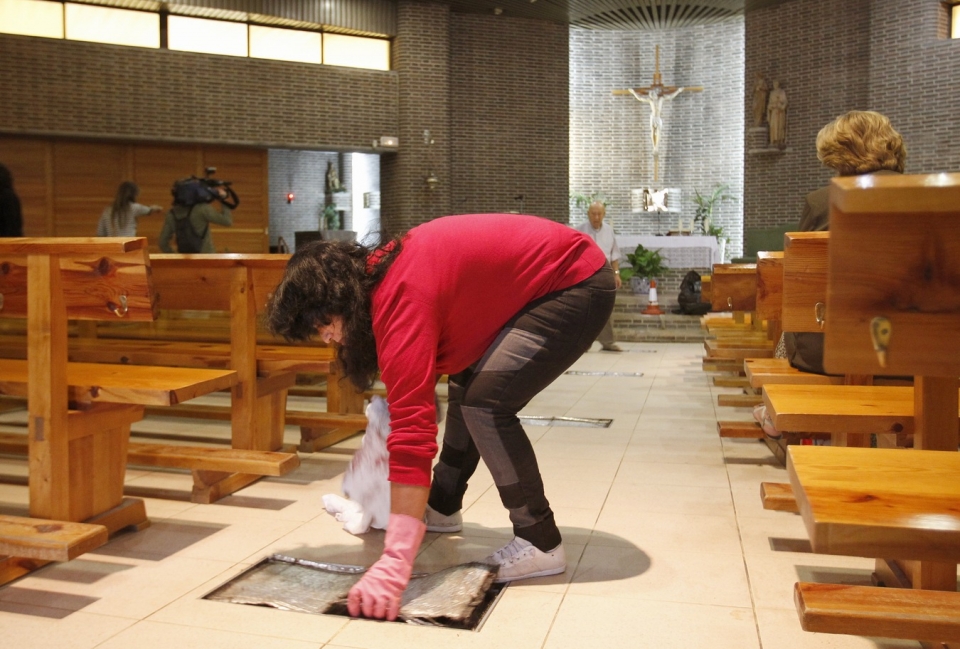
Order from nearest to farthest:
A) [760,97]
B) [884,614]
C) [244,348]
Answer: [884,614], [244,348], [760,97]

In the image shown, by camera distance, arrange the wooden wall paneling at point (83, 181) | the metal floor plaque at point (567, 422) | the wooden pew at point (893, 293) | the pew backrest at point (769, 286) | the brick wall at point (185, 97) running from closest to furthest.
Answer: the wooden pew at point (893, 293)
the pew backrest at point (769, 286)
the metal floor plaque at point (567, 422)
the brick wall at point (185, 97)
the wooden wall paneling at point (83, 181)

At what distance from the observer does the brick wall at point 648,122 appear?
15.2m

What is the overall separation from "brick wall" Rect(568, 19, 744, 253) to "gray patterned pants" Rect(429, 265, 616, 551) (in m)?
13.2

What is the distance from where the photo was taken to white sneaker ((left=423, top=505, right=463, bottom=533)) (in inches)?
120

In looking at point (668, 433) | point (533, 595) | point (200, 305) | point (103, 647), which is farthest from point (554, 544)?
point (668, 433)

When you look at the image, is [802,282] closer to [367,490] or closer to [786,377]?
[786,377]

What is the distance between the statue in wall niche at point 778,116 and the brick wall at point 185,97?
5.67m

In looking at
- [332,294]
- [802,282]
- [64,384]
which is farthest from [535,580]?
[64,384]

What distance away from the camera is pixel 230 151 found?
1330cm

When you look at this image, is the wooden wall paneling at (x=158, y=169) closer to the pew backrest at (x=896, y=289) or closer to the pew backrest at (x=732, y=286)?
the pew backrest at (x=732, y=286)

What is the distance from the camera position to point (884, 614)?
65.1 inches

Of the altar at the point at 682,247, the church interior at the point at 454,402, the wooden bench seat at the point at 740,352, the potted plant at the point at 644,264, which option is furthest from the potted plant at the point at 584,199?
the wooden bench seat at the point at 740,352

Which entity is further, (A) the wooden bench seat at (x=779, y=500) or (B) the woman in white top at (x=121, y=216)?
(B) the woman in white top at (x=121, y=216)

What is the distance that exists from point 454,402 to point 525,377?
0.46m
